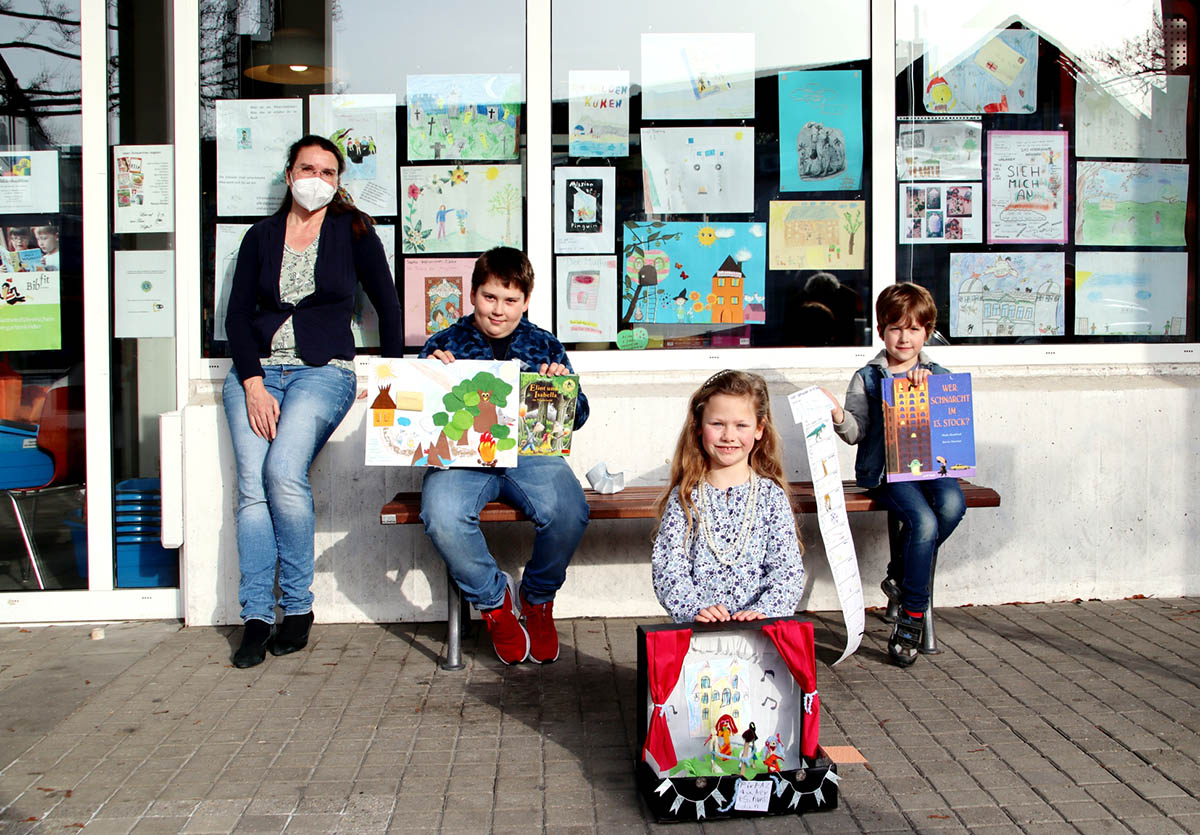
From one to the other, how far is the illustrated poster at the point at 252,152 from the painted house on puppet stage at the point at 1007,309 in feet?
11.5

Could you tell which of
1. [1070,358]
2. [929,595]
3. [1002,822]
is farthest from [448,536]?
[1070,358]

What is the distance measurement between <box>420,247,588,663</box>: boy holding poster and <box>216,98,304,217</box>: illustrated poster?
4.78 feet

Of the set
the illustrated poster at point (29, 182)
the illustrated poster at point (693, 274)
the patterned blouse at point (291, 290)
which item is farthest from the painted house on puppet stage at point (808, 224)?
the illustrated poster at point (29, 182)

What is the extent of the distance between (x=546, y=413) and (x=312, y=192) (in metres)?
1.51

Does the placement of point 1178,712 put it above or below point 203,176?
below

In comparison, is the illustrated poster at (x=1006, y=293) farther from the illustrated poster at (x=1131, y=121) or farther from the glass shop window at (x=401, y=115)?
the glass shop window at (x=401, y=115)

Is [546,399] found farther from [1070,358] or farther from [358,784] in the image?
[1070,358]

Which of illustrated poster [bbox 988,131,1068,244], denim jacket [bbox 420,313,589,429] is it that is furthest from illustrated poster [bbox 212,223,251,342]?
illustrated poster [bbox 988,131,1068,244]

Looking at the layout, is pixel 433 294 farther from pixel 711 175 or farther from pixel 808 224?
pixel 808 224

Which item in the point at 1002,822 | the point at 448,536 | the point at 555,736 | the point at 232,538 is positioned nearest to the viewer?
the point at 1002,822

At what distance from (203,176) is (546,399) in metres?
2.24

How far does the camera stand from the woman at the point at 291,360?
5.19 m

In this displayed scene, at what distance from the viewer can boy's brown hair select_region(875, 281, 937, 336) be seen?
512 cm

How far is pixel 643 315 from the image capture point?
6066mm
